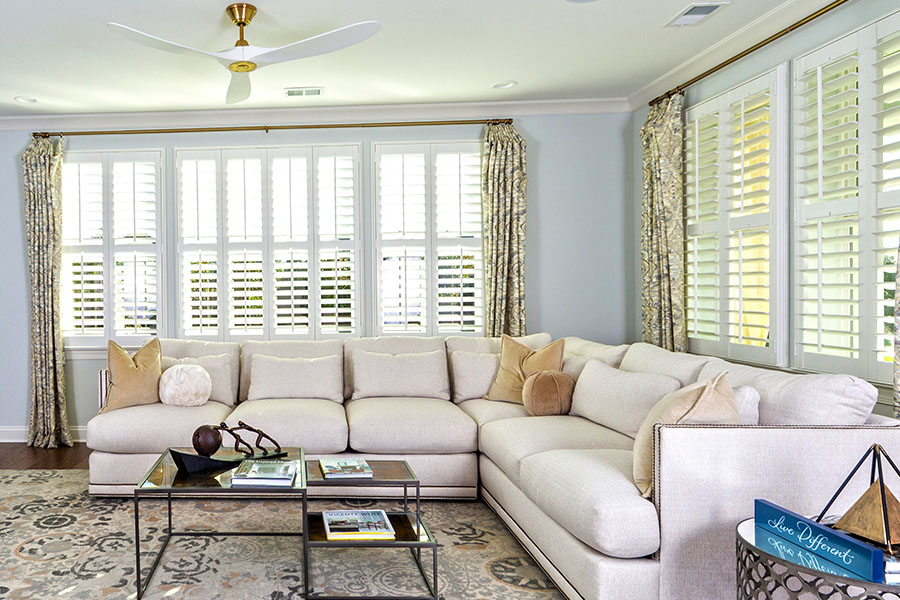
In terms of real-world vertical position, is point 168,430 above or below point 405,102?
below

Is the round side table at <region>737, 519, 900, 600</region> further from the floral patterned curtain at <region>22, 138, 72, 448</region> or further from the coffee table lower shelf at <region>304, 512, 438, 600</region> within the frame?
the floral patterned curtain at <region>22, 138, 72, 448</region>

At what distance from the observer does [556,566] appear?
2.65 meters

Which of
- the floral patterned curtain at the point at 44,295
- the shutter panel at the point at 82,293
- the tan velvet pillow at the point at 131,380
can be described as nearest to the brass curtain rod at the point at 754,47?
the tan velvet pillow at the point at 131,380

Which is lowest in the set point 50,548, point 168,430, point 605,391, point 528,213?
point 50,548

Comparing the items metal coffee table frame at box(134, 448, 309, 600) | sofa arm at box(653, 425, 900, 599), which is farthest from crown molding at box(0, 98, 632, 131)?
sofa arm at box(653, 425, 900, 599)

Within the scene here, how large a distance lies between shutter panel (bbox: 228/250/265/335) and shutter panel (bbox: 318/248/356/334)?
1.62 ft

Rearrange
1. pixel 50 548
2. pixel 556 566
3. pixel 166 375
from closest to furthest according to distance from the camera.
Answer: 1. pixel 556 566
2. pixel 50 548
3. pixel 166 375

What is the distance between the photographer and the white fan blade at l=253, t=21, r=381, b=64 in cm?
286

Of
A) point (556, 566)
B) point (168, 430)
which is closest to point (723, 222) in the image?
point (556, 566)

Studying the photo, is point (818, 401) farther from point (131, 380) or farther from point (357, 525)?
point (131, 380)

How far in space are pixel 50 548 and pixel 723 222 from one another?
155 inches

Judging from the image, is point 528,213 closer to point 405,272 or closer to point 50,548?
point 405,272

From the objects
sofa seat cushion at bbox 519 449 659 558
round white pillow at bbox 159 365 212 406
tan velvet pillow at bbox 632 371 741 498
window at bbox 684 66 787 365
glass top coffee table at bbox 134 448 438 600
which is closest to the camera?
sofa seat cushion at bbox 519 449 659 558

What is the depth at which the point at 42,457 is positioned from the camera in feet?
16.2
